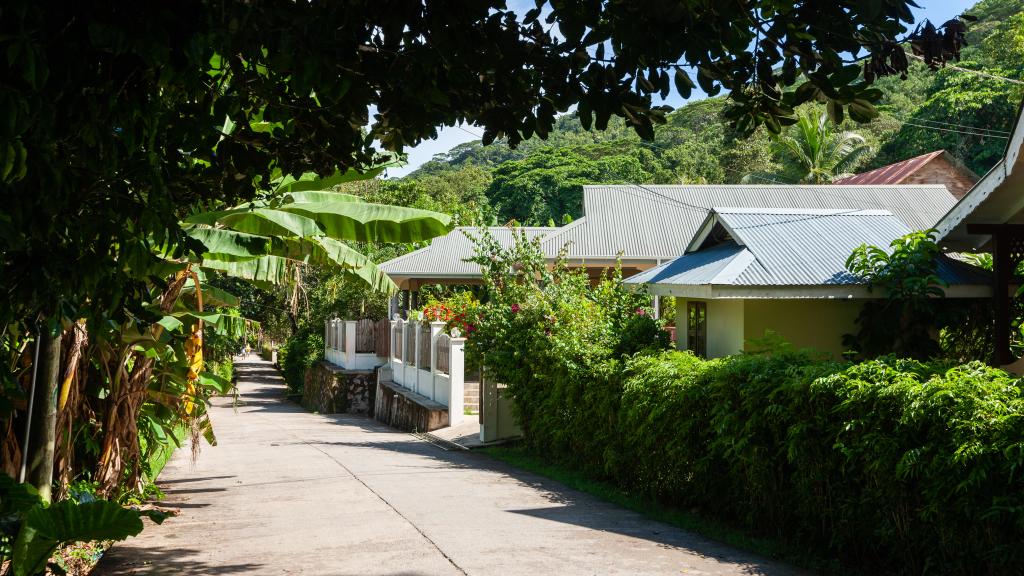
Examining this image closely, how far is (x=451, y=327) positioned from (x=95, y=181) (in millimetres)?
16169

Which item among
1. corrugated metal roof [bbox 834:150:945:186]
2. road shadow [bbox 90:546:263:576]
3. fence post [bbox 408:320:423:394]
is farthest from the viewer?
corrugated metal roof [bbox 834:150:945:186]

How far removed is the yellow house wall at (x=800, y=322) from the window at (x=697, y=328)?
1557 mm

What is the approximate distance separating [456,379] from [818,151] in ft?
97.4

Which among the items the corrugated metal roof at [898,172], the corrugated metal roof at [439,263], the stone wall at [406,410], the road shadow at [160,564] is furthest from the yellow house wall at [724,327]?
the corrugated metal roof at [898,172]

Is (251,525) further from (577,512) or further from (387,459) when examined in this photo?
(387,459)

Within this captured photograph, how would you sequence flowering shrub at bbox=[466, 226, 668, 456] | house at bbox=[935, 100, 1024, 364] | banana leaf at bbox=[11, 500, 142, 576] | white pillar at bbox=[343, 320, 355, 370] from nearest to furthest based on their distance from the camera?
banana leaf at bbox=[11, 500, 142, 576] → house at bbox=[935, 100, 1024, 364] → flowering shrub at bbox=[466, 226, 668, 456] → white pillar at bbox=[343, 320, 355, 370]

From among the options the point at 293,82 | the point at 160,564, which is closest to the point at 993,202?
the point at 293,82

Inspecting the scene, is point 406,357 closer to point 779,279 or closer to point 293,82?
point 779,279

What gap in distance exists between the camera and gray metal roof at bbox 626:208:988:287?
1238cm

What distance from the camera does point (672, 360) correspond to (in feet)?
36.2

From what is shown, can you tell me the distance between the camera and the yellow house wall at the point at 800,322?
43.1 ft

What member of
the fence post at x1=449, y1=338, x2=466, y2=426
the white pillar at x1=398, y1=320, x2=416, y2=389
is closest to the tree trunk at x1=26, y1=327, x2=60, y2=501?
the fence post at x1=449, y1=338, x2=466, y2=426

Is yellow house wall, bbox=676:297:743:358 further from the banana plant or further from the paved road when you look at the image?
the banana plant

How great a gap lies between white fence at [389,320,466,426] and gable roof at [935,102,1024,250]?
9570 mm
